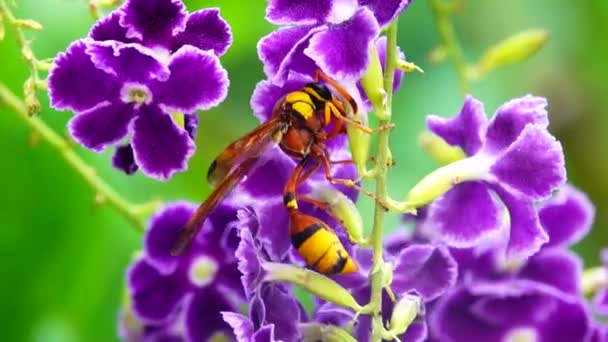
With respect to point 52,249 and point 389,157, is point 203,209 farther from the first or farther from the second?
point 52,249

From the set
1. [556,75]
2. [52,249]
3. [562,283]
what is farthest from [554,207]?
[556,75]

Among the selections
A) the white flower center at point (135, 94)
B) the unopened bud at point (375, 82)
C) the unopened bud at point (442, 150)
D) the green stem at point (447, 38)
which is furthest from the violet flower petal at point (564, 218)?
the white flower center at point (135, 94)

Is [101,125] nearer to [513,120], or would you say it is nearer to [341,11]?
[341,11]

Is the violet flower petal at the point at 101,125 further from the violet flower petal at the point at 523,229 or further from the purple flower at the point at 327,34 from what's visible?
the violet flower petal at the point at 523,229

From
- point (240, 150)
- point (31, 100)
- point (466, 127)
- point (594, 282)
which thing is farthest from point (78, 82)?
point (594, 282)

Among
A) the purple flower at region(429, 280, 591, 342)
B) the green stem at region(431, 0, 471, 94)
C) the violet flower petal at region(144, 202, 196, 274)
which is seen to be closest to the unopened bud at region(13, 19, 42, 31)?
the violet flower petal at region(144, 202, 196, 274)
